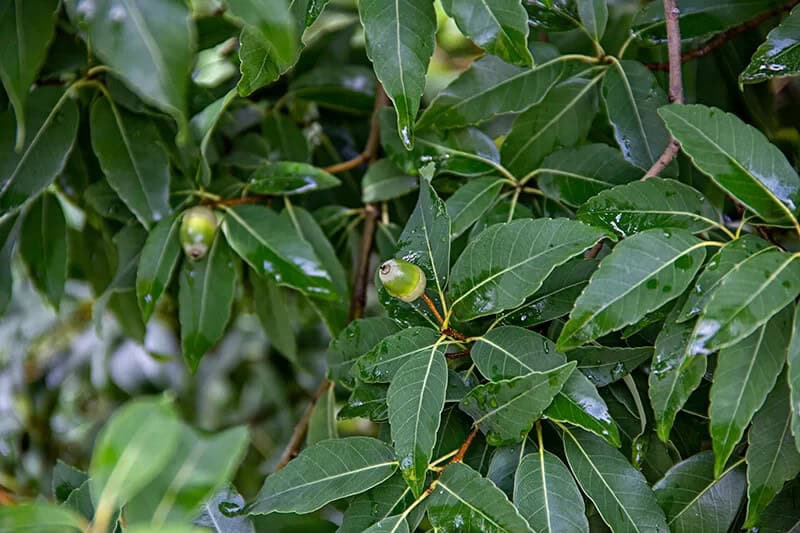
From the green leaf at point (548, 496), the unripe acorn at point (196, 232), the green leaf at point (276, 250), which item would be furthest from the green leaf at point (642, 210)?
the unripe acorn at point (196, 232)

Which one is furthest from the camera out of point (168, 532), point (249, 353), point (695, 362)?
point (249, 353)

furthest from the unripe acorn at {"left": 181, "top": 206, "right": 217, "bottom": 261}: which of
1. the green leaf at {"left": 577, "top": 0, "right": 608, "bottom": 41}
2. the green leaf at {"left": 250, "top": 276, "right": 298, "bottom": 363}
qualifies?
the green leaf at {"left": 577, "top": 0, "right": 608, "bottom": 41}

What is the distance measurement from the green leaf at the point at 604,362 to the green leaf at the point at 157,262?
0.46 meters

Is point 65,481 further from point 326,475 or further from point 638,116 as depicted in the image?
point 638,116

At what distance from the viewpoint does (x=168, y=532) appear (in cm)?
41

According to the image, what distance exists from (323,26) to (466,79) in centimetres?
60

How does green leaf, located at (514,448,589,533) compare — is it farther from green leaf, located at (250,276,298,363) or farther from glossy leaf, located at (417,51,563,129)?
green leaf, located at (250,276,298,363)

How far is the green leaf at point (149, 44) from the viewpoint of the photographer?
17.9 inches

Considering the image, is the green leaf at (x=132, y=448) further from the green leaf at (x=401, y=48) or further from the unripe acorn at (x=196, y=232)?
the unripe acorn at (x=196, y=232)

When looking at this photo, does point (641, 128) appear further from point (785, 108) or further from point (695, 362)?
point (785, 108)

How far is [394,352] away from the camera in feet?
2.16

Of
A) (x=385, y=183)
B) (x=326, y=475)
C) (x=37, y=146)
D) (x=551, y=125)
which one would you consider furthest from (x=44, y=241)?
(x=551, y=125)

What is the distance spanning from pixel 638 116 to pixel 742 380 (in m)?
0.32

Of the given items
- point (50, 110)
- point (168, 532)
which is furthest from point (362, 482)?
point (50, 110)
